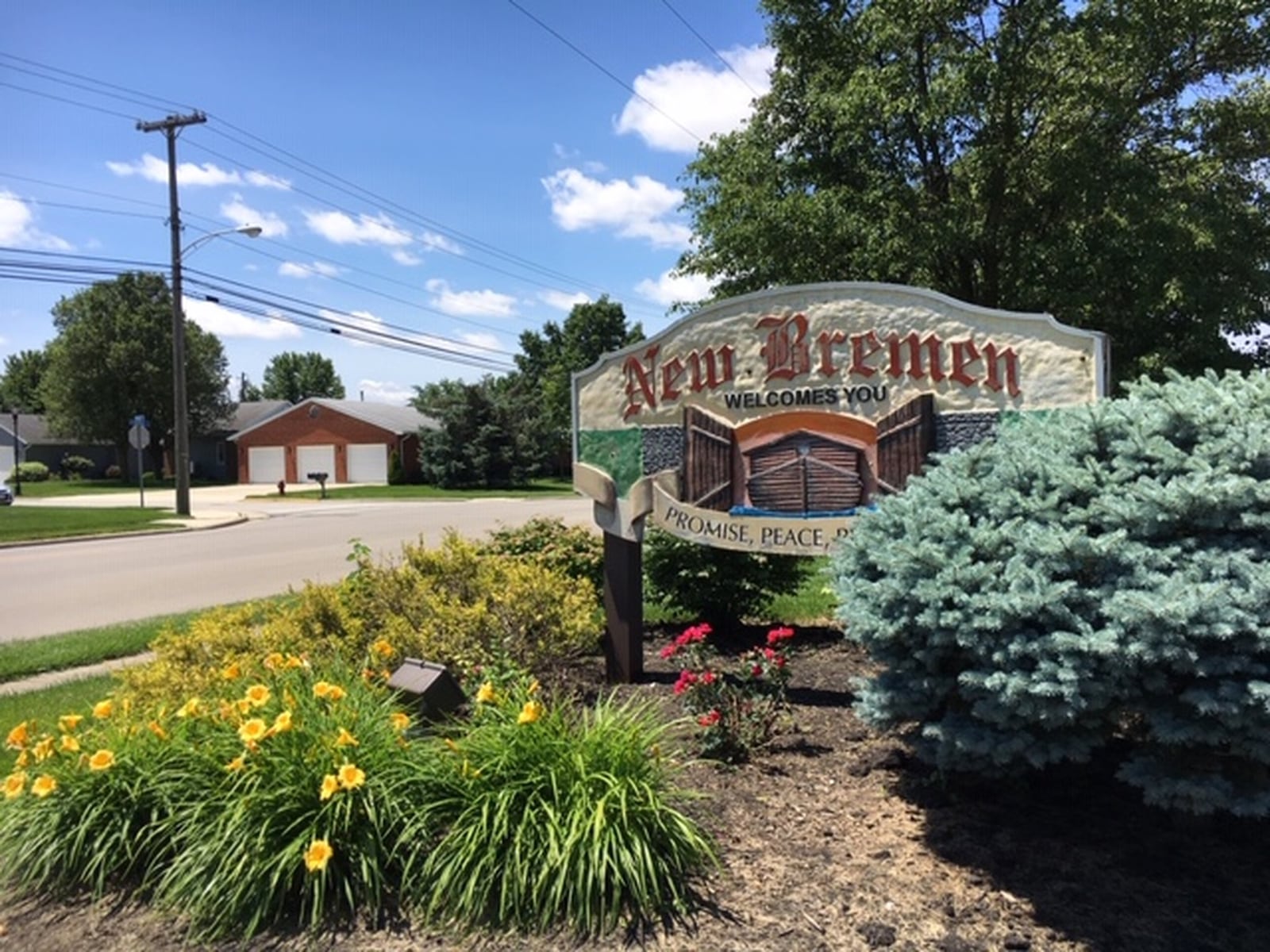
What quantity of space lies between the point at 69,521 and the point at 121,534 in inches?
135

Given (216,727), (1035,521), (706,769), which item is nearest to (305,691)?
(216,727)

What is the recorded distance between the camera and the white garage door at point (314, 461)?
50.1 meters

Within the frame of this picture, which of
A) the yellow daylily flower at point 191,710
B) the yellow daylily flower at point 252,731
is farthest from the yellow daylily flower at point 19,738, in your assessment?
the yellow daylily flower at point 252,731

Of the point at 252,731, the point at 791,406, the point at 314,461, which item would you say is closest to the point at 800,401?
the point at 791,406

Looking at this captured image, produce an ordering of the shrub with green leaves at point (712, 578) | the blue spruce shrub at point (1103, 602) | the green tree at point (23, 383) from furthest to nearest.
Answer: the green tree at point (23, 383), the shrub with green leaves at point (712, 578), the blue spruce shrub at point (1103, 602)

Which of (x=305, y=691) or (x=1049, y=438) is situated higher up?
(x=1049, y=438)

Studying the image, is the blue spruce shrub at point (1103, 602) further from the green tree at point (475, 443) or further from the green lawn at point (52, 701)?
the green tree at point (475, 443)

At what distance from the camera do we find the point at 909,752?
3994 mm

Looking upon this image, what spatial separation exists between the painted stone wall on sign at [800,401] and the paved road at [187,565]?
7.54 feet

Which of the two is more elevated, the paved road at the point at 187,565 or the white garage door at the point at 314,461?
the white garage door at the point at 314,461

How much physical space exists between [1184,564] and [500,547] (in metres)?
5.43

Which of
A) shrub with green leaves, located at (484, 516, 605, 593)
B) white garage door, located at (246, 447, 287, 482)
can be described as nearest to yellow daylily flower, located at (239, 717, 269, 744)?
shrub with green leaves, located at (484, 516, 605, 593)

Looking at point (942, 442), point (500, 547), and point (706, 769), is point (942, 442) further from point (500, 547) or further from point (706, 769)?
point (500, 547)

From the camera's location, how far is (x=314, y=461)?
166 ft
